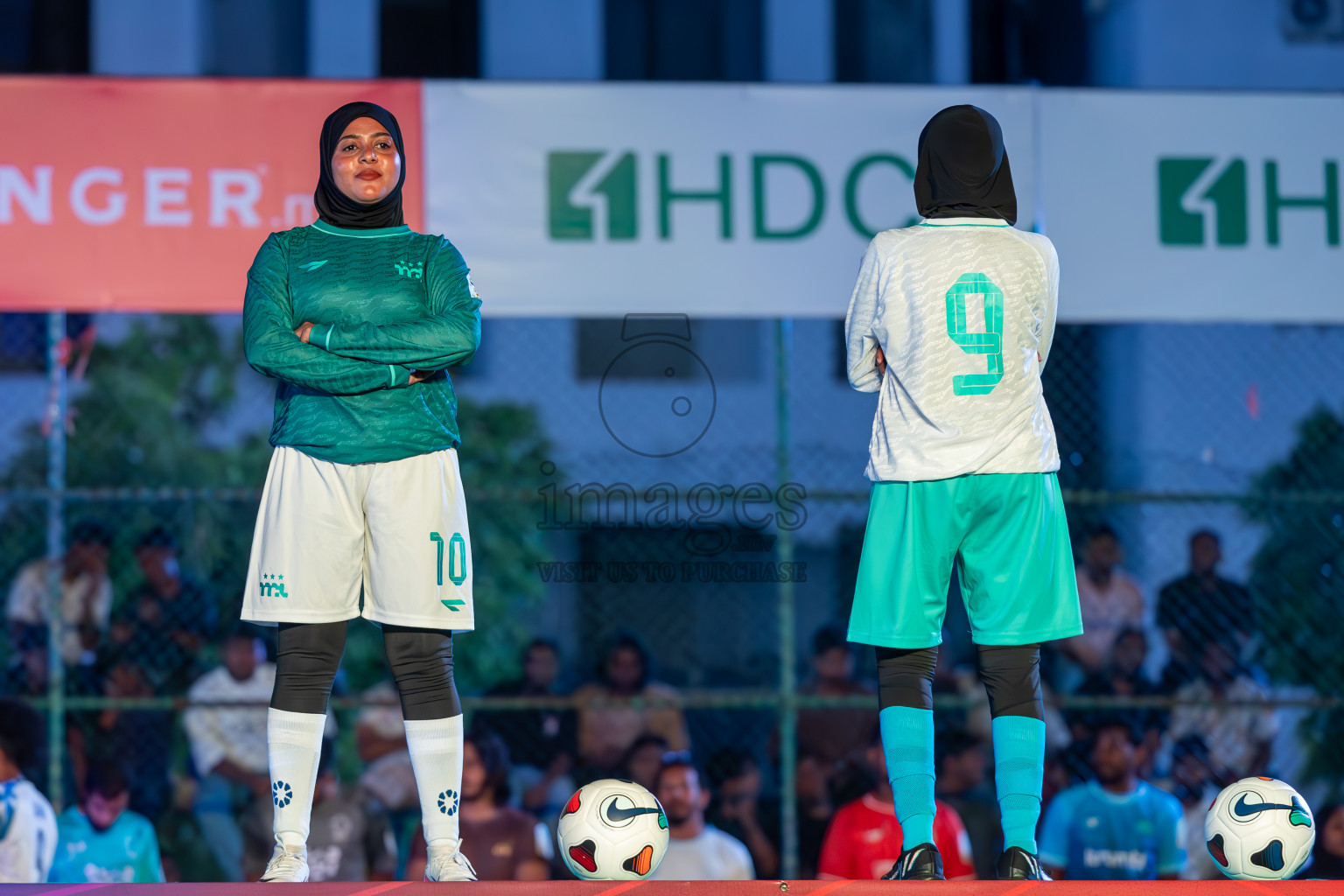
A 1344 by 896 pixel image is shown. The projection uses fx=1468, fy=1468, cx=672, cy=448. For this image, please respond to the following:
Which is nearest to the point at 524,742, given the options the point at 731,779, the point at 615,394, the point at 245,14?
the point at 731,779

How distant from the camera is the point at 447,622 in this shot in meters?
2.77

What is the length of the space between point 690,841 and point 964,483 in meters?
2.56

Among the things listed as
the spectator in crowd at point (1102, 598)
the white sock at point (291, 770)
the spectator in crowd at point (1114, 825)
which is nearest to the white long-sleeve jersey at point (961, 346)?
the white sock at point (291, 770)

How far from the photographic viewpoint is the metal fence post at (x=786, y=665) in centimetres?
512

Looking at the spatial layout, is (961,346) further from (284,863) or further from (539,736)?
(539,736)

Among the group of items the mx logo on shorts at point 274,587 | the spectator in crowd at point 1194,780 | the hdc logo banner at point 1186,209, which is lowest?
the spectator in crowd at point 1194,780

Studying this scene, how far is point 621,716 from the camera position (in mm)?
5992

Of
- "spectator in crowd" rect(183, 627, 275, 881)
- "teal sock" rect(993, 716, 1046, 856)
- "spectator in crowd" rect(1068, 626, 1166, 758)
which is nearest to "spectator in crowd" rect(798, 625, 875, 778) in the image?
"spectator in crowd" rect(1068, 626, 1166, 758)

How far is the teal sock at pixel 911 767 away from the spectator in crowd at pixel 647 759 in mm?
2452

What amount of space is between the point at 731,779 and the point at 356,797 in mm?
1394

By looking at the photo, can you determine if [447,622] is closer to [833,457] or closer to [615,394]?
[833,457]

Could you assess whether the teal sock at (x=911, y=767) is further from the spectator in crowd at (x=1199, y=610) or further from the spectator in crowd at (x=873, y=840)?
the spectator in crowd at (x=1199, y=610)

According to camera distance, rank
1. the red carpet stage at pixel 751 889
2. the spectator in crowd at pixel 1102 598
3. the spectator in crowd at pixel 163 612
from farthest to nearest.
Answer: the spectator in crowd at pixel 163 612 < the spectator in crowd at pixel 1102 598 < the red carpet stage at pixel 751 889

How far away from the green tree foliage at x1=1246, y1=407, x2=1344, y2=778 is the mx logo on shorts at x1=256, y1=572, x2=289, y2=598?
395 cm
